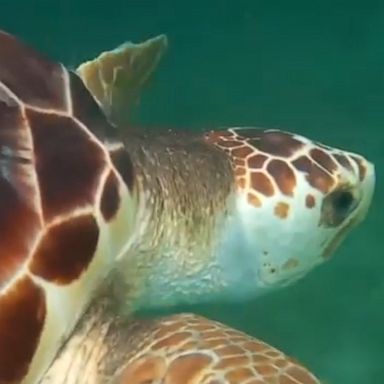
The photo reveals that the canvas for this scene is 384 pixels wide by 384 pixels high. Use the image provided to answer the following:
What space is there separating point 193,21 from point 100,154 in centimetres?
298

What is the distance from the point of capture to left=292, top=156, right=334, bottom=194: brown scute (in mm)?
2111

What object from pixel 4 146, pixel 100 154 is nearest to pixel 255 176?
pixel 100 154

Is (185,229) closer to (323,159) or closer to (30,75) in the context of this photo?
(323,159)

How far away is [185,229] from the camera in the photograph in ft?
6.55

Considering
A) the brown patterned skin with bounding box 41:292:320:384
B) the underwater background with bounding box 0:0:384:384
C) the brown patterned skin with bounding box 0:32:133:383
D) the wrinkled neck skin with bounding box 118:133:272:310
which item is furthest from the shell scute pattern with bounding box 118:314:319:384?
the underwater background with bounding box 0:0:384:384

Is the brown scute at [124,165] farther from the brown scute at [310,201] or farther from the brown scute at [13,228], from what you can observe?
the brown scute at [310,201]

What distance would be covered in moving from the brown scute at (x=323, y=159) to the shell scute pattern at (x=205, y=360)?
24.7 inches

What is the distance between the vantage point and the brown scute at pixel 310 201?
2.11 metres

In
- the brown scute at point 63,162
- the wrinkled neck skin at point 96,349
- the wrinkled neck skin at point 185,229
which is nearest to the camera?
the brown scute at point 63,162

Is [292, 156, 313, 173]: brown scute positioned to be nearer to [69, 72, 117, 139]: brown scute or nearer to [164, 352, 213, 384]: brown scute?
[69, 72, 117, 139]: brown scute

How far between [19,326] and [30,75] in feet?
1.52

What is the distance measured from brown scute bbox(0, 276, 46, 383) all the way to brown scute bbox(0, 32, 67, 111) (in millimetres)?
336

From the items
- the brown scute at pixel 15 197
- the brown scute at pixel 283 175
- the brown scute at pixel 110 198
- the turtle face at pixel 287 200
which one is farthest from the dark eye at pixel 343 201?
the brown scute at pixel 15 197

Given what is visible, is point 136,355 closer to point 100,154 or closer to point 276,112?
point 100,154
